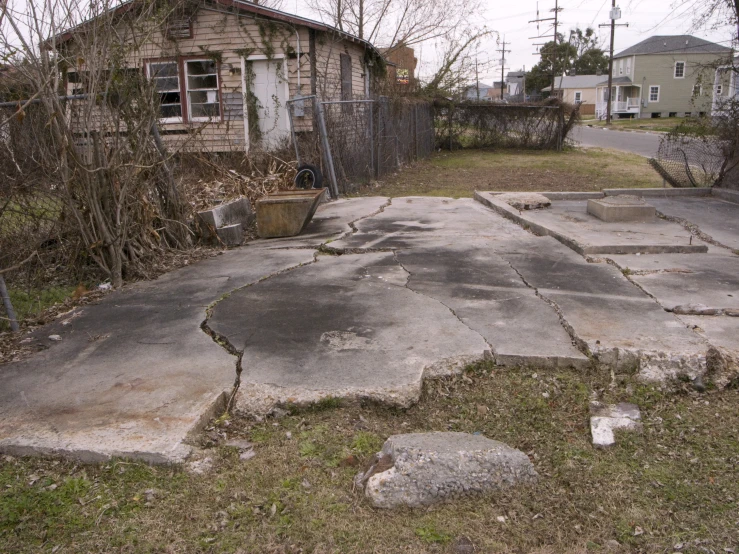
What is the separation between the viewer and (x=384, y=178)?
14.2 m

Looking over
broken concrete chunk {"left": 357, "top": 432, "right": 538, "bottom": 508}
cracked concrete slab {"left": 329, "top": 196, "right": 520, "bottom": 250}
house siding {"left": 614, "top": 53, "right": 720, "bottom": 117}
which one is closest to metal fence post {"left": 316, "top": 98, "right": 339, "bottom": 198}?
cracked concrete slab {"left": 329, "top": 196, "right": 520, "bottom": 250}

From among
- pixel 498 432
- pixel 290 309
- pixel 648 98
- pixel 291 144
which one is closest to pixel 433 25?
pixel 291 144

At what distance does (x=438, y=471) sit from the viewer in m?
2.67

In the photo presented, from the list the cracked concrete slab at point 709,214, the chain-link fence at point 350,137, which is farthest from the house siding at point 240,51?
the cracked concrete slab at point 709,214

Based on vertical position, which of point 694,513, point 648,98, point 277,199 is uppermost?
point 648,98

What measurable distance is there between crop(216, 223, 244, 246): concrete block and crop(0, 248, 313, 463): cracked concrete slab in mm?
2124

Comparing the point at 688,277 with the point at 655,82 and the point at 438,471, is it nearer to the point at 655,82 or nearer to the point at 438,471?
the point at 438,471

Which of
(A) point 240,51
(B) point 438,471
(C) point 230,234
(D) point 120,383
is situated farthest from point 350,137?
(B) point 438,471

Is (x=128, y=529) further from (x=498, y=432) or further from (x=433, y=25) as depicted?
(x=433, y=25)

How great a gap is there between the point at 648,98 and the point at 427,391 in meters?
64.9

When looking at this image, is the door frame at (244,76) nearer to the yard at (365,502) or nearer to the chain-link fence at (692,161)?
the chain-link fence at (692,161)

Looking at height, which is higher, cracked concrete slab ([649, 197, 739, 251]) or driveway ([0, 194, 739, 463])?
cracked concrete slab ([649, 197, 739, 251])

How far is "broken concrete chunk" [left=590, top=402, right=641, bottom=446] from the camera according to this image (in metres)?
3.12

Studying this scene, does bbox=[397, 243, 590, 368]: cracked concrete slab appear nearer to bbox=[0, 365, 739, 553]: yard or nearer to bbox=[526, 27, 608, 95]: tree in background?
bbox=[0, 365, 739, 553]: yard
